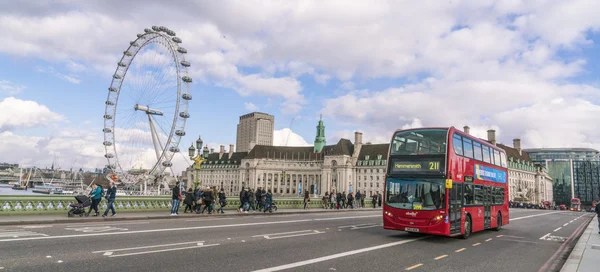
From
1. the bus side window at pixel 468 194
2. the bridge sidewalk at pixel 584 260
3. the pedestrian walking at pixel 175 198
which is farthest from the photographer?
the pedestrian walking at pixel 175 198

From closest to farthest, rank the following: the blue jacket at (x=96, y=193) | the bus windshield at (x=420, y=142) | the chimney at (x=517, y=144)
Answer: the bus windshield at (x=420, y=142), the blue jacket at (x=96, y=193), the chimney at (x=517, y=144)

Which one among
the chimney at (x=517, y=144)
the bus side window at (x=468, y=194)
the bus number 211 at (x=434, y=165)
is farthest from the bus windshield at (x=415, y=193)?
the chimney at (x=517, y=144)

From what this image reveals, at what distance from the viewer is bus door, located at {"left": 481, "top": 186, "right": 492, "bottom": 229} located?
19.8 meters

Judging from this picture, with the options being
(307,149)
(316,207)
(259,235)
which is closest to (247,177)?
(307,149)

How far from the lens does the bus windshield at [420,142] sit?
1658 cm

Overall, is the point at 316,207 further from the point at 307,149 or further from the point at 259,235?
the point at 307,149

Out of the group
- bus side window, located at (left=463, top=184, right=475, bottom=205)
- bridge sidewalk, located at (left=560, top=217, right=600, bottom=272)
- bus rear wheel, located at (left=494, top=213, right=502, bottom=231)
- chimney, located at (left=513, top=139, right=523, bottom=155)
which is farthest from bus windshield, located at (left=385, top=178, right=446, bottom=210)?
chimney, located at (left=513, top=139, right=523, bottom=155)

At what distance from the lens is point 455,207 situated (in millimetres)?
16641

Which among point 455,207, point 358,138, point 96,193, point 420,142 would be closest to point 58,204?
point 96,193

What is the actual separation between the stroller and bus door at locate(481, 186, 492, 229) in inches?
789

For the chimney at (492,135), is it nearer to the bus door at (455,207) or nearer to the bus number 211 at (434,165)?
the bus door at (455,207)

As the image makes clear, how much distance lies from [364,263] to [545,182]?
181 m

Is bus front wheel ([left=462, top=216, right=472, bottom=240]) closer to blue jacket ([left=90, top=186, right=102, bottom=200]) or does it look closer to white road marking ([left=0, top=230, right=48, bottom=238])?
white road marking ([left=0, top=230, right=48, bottom=238])

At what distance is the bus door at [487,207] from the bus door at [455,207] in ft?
11.1
